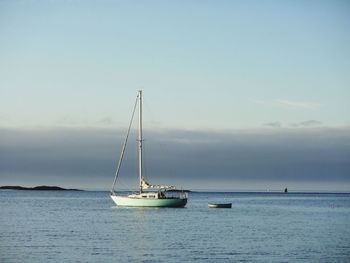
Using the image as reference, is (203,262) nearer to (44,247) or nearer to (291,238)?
(44,247)

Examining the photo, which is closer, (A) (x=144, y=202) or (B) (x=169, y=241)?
(B) (x=169, y=241)

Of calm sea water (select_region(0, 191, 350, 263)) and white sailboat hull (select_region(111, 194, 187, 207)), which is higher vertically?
white sailboat hull (select_region(111, 194, 187, 207))

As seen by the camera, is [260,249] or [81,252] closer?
[81,252]

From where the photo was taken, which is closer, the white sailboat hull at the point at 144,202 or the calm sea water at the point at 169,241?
the calm sea water at the point at 169,241

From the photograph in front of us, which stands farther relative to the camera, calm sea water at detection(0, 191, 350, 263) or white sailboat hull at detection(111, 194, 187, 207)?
white sailboat hull at detection(111, 194, 187, 207)

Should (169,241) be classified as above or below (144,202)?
below

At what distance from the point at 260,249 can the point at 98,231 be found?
63.5 feet

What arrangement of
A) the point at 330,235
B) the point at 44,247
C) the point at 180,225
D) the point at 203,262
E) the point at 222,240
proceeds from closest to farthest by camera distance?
the point at 203,262 < the point at 44,247 < the point at 222,240 < the point at 330,235 < the point at 180,225

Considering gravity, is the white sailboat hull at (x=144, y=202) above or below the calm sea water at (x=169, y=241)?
above

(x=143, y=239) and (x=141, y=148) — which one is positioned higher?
(x=141, y=148)

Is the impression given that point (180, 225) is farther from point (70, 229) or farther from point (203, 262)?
point (203, 262)

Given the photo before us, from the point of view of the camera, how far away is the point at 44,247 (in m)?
48.7

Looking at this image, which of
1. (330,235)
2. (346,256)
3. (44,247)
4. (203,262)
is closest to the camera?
(203,262)

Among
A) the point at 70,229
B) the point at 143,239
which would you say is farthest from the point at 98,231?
the point at 143,239
